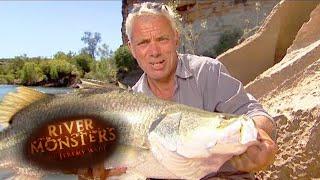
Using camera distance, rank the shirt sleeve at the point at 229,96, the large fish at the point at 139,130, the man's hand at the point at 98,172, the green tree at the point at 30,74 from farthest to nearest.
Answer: the green tree at the point at 30,74, the shirt sleeve at the point at 229,96, the man's hand at the point at 98,172, the large fish at the point at 139,130

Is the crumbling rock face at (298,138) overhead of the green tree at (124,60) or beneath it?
overhead

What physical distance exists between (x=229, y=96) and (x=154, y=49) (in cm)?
51

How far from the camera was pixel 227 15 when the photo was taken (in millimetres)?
42000

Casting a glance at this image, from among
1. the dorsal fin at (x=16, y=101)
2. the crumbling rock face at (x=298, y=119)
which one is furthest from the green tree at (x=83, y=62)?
the dorsal fin at (x=16, y=101)

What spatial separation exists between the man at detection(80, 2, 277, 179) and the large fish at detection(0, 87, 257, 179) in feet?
2.01

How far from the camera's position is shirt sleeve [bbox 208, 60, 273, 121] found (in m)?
3.12

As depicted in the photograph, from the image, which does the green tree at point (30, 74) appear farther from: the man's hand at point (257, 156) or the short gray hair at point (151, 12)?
→ the man's hand at point (257, 156)

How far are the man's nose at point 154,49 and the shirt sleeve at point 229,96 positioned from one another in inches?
12.5

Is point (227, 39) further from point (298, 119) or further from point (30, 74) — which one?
point (30, 74)

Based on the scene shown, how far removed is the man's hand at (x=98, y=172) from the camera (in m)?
2.63

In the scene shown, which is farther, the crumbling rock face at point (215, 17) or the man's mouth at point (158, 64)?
the crumbling rock face at point (215, 17)

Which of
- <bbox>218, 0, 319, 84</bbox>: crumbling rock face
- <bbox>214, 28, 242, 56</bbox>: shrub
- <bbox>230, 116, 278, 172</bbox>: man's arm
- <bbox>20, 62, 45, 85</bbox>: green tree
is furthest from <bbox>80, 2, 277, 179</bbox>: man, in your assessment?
<bbox>20, 62, 45, 85</bbox>: green tree

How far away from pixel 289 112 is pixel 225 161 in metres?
1.88

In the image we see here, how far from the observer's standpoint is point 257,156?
8.29 ft
